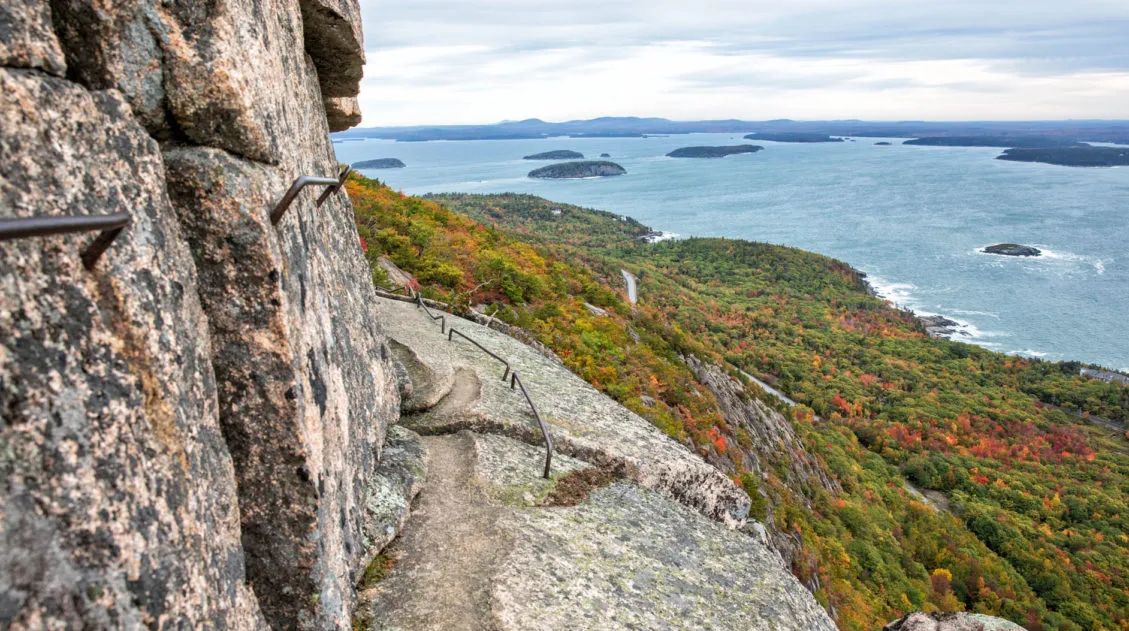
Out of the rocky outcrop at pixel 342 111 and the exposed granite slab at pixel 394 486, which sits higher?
the rocky outcrop at pixel 342 111

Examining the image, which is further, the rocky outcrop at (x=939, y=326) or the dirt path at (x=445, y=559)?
the rocky outcrop at (x=939, y=326)

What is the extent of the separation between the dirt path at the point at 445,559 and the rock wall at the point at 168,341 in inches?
22.7

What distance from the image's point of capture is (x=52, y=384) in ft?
8.59

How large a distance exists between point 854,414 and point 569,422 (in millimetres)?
66533

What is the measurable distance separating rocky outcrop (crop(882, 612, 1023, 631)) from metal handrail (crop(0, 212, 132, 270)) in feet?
32.4

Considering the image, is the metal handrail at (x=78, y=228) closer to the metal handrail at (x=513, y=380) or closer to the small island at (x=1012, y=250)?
the metal handrail at (x=513, y=380)

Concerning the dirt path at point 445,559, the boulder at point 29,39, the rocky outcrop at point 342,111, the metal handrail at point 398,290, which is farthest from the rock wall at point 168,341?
the metal handrail at point 398,290

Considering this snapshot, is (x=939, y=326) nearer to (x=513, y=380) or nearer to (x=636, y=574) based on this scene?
(x=513, y=380)

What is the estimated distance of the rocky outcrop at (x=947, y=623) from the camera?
8320mm

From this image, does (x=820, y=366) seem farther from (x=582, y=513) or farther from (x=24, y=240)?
(x=24, y=240)

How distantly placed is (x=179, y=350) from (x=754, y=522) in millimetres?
10372

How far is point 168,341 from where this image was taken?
11.6 feet

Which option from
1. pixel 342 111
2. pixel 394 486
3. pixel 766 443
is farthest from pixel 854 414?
pixel 394 486

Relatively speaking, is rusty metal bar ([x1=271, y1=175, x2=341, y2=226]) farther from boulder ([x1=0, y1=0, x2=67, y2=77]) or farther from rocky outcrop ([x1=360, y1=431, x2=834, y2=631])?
rocky outcrop ([x1=360, y1=431, x2=834, y2=631])
